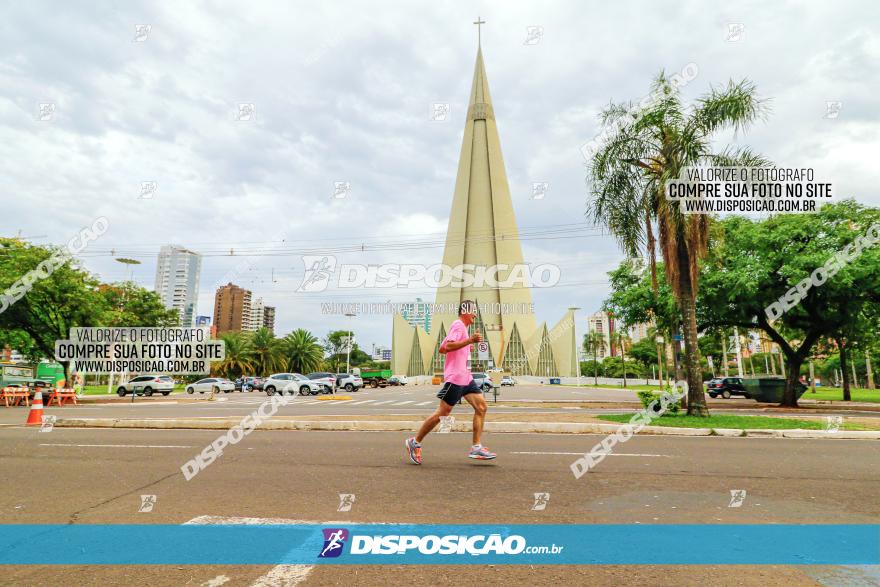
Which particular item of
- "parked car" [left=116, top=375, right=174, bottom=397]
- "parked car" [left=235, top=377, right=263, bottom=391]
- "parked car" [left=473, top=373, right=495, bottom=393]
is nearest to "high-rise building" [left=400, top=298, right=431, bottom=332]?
"parked car" [left=235, top=377, right=263, bottom=391]

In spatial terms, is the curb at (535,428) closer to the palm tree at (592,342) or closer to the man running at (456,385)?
the man running at (456,385)

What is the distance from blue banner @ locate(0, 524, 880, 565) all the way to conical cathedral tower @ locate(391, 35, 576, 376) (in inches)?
3328

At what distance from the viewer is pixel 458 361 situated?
6.11 m

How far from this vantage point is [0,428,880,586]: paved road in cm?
284

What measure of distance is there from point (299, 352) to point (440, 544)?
6546cm

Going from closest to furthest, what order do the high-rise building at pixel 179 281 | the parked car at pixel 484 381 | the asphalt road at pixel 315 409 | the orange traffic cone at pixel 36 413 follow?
1. the orange traffic cone at pixel 36 413
2. the asphalt road at pixel 315 409
3. the parked car at pixel 484 381
4. the high-rise building at pixel 179 281

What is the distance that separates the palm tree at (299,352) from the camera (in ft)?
214

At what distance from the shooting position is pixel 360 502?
168 inches

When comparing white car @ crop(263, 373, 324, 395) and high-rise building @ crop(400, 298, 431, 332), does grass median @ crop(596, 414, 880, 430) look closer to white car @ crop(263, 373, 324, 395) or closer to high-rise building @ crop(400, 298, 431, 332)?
white car @ crop(263, 373, 324, 395)

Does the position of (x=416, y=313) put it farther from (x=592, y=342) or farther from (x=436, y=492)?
(x=436, y=492)

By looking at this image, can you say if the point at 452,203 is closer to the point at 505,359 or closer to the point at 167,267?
the point at 505,359

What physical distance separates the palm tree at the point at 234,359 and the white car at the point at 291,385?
93.6 feet

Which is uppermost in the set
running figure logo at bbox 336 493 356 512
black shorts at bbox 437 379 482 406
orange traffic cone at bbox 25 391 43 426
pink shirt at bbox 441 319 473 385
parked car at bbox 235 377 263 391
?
pink shirt at bbox 441 319 473 385

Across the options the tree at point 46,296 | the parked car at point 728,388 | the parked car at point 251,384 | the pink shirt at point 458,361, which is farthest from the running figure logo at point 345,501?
the parked car at point 251,384
